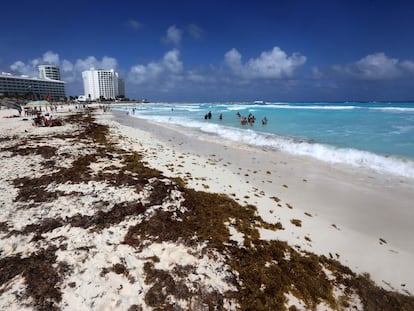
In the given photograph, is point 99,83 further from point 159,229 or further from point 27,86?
point 159,229

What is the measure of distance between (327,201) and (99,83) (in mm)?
184044

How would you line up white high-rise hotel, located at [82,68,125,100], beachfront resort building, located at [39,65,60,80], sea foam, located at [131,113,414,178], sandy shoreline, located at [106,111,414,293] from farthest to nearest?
beachfront resort building, located at [39,65,60,80]
white high-rise hotel, located at [82,68,125,100]
sea foam, located at [131,113,414,178]
sandy shoreline, located at [106,111,414,293]

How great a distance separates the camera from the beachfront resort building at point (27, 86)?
342 ft

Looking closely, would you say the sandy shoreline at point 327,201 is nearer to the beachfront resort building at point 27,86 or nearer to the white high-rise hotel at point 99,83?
the beachfront resort building at point 27,86

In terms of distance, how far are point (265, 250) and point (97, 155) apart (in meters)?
7.84

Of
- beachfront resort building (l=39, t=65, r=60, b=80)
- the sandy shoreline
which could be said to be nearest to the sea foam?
the sandy shoreline

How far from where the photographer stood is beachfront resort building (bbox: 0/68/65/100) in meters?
104

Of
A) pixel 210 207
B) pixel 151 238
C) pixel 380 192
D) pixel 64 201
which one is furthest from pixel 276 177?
pixel 64 201

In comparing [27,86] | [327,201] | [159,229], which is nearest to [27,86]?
[27,86]

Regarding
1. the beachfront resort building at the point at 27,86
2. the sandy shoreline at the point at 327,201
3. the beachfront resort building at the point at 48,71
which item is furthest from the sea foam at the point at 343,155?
the beachfront resort building at the point at 48,71

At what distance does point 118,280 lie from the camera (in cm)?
308

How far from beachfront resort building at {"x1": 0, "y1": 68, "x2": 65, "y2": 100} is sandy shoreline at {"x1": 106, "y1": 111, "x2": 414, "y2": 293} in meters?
119

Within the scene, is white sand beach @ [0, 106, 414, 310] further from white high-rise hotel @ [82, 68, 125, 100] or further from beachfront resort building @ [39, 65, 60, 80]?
beachfront resort building @ [39, 65, 60, 80]

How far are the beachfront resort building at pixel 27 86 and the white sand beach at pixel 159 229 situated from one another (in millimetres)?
118517
